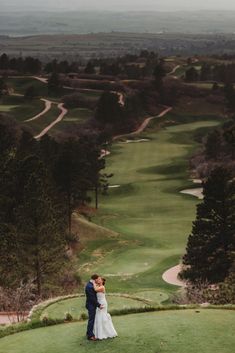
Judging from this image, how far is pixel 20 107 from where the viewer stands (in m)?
130

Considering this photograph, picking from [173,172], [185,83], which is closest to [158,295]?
[173,172]

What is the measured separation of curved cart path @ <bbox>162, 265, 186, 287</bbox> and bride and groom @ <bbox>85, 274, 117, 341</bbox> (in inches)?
877

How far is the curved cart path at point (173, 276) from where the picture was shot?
39.9m

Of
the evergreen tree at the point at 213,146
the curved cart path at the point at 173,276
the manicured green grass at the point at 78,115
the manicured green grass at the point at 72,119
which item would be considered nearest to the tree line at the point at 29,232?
the curved cart path at the point at 173,276

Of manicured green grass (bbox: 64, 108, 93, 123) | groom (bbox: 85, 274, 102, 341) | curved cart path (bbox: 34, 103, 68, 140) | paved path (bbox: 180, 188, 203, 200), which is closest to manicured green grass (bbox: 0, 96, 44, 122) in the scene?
curved cart path (bbox: 34, 103, 68, 140)

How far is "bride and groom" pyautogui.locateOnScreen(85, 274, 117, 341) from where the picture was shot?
1700cm

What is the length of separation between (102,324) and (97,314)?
0.93 ft

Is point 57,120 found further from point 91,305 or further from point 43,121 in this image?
point 91,305

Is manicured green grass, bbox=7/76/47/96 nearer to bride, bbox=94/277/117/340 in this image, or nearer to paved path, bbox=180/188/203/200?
paved path, bbox=180/188/203/200

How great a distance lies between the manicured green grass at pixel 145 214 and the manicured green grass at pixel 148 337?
1781 centimetres

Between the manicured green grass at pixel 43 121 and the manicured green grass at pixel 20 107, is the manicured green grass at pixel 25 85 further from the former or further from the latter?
the manicured green grass at pixel 43 121

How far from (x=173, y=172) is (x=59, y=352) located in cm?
7398

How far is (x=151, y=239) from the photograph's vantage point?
180ft

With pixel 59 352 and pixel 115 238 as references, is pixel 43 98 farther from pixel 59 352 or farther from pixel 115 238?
pixel 59 352
